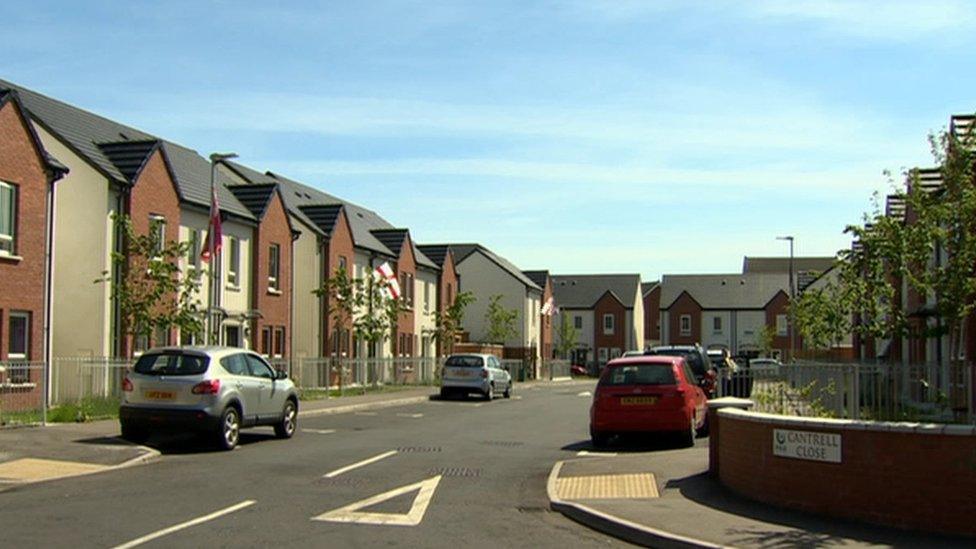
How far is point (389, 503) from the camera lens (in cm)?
1192

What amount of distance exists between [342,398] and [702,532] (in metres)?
25.3

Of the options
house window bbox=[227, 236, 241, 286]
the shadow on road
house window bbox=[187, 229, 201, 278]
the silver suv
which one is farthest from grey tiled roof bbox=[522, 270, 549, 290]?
the shadow on road

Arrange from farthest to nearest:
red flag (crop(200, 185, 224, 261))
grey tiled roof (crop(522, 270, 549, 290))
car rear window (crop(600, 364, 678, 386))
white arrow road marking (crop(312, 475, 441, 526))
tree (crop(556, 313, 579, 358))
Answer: tree (crop(556, 313, 579, 358)) → grey tiled roof (crop(522, 270, 549, 290)) → red flag (crop(200, 185, 224, 261)) → car rear window (crop(600, 364, 678, 386)) → white arrow road marking (crop(312, 475, 441, 526))

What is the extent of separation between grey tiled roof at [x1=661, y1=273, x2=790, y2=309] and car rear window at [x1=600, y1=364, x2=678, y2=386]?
82.8 m

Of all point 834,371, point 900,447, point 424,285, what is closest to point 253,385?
point 834,371

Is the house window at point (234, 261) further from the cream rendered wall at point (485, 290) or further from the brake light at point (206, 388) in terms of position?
the cream rendered wall at point (485, 290)

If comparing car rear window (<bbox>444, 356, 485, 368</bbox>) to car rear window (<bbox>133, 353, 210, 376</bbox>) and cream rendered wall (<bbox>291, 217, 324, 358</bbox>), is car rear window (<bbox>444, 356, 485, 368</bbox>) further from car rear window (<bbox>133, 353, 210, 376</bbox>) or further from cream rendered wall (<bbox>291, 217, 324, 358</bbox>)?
car rear window (<bbox>133, 353, 210, 376</bbox>)

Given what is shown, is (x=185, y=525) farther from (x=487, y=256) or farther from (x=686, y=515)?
(x=487, y=256)

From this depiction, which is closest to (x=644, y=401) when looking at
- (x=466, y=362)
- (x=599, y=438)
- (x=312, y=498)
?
(x=599, y=438)

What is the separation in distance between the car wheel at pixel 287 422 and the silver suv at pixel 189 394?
141 cm

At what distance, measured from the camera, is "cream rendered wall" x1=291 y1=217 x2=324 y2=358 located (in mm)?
41625

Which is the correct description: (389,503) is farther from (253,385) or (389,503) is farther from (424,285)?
(424,285)

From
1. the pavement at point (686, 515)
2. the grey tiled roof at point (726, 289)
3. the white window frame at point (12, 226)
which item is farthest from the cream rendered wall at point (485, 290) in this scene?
the pavement at point (686, 515)

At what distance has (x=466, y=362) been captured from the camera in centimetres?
3762
